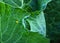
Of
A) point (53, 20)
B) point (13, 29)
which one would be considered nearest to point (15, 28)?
point (13, 29)

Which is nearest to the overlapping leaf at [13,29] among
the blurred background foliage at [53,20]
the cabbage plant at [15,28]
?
the cabbage plant at [15,28]

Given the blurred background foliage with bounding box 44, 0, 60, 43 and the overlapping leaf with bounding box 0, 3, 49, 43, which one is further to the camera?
the blurred background foliage with bounding box 44, 0, 60, 43

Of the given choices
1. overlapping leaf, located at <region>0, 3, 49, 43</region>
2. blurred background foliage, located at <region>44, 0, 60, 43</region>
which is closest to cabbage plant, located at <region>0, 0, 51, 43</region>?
overlapping leaf, located at <region>0, 3, 49, 43</region>

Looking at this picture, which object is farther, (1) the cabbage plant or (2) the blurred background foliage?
(2) the blurred background foliage

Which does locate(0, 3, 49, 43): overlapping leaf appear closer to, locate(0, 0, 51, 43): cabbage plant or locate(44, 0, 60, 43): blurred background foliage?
locate(0, 0, 51, 43): cabbage plant

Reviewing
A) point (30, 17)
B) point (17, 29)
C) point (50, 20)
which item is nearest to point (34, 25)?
point (30, 17)

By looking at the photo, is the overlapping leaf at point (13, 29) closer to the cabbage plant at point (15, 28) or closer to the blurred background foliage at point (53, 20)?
the cabbage plant at point (15, 28)

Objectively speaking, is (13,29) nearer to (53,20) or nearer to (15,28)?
(15,28)

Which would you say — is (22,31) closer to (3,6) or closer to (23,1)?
(3,6)
